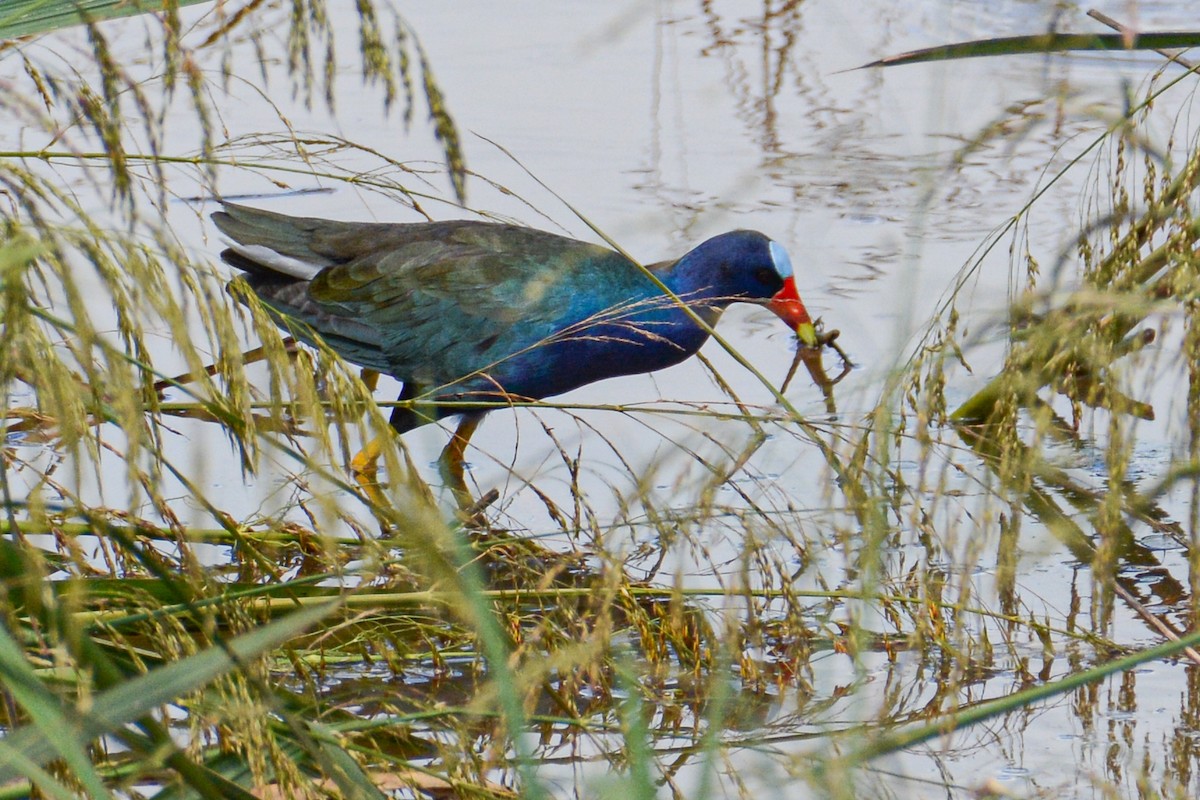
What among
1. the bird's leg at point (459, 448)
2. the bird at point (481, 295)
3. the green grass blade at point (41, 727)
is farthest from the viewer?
the bird at point (481, 295)

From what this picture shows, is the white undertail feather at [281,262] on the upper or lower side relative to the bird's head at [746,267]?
upper

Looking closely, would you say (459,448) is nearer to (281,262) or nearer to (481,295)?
(481,295)

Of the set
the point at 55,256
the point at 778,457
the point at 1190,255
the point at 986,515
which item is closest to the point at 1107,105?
the point at 1190,255

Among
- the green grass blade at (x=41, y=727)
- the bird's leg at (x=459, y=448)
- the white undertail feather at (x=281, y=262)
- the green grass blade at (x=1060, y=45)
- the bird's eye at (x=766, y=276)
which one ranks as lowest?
the bird's leg at (x=459, y=448)

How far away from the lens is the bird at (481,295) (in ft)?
9.91

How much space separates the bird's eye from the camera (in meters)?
3.19

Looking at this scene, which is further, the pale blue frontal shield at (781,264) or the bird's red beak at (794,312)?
the pale blue frontal shield at (781,264)

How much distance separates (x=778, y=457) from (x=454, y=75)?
1972 millimetres

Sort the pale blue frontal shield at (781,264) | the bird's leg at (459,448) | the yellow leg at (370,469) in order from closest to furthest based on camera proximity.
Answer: the yellow leg at (370,469) → the bird's leg at (459,448) → the pale blue frontal shield at (781,264)

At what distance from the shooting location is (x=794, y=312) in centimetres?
311

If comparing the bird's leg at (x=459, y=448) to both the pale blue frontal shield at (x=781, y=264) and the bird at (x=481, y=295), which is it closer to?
the bird at (x=481, y=295)

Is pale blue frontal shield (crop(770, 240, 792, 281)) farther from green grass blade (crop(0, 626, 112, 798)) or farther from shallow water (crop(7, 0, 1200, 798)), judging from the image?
green grass blade (crop(0, 626, 112, 798))

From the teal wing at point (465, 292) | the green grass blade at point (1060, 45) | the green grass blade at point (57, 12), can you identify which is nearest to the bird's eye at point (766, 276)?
the teal wing at point (465, 292)

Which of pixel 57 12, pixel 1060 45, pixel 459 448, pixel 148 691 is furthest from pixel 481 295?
pixel 148 691
